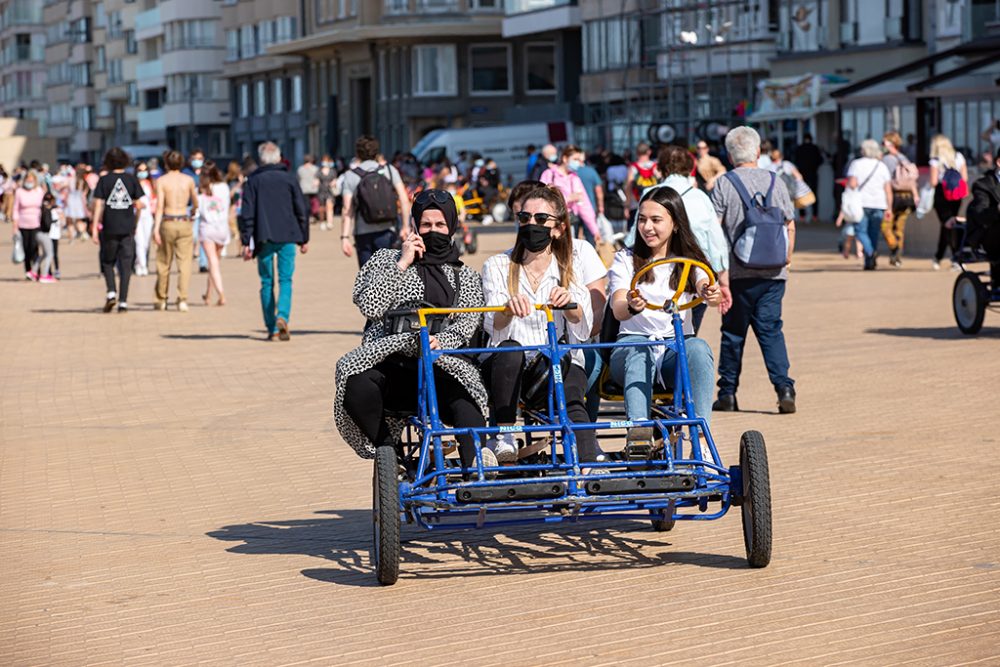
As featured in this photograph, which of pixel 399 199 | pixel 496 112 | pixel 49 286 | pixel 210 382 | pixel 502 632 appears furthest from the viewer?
pixel 496 112

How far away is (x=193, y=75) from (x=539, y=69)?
115ft

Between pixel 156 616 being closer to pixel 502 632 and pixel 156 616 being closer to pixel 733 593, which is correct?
pixel 502 632

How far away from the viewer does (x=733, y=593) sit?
21.6ft

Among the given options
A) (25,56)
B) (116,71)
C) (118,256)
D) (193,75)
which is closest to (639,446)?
(118,256)

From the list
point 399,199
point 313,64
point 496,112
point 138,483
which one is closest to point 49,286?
point 399,199

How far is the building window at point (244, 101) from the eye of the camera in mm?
94000

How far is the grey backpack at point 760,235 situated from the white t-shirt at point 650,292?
3003 mm

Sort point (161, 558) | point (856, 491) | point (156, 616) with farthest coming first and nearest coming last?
point (856, 491), point (161, 558), point (156, 616)

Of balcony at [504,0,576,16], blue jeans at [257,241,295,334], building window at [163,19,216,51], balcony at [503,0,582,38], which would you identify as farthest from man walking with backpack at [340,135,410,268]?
building window at [163,19,216,51]

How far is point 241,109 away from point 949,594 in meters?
90.7

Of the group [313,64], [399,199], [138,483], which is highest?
[313,64]

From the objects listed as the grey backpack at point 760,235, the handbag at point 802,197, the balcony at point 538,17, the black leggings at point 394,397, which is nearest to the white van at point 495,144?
the balcony at point 538,17

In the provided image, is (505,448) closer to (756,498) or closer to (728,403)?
(756,498)

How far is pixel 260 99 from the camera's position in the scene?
303ft
